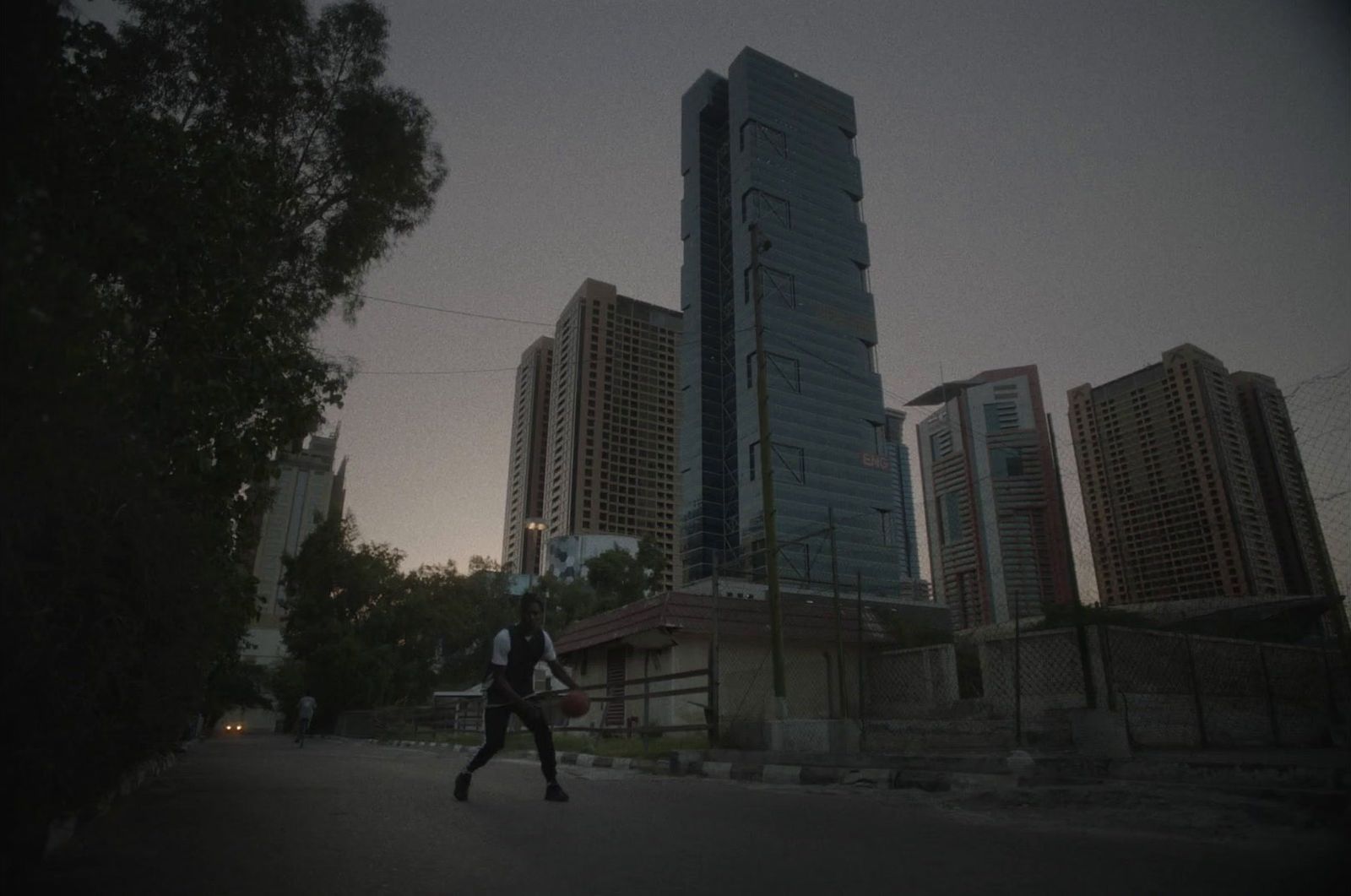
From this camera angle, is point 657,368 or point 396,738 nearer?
point 396,738

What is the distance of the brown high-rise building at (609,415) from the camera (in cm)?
12319

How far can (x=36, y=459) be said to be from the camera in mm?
2227

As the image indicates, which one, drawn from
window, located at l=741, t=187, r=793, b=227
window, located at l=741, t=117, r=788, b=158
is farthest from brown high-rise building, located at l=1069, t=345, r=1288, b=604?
window, located at l=741, t=117, r=788, b=158

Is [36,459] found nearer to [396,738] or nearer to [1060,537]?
[1060,537]

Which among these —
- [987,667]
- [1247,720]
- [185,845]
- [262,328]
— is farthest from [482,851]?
[1247,720]

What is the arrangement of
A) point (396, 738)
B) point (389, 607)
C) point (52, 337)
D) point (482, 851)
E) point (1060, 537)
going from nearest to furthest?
1. point (52, 337)
2. point (482, 851)
3. point (1060, 537)
4. point (396, 738)
5. point (389, 607)

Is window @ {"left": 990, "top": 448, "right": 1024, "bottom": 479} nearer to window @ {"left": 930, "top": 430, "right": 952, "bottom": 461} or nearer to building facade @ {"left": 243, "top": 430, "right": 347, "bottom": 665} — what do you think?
window @ {"left": 930, "top": 430, "right": 952, "bottom": 461}

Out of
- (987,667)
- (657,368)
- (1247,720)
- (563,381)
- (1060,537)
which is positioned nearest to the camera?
(1060,537)

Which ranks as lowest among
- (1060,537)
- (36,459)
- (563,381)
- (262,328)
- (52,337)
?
(36,459)

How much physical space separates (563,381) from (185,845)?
121090 mm

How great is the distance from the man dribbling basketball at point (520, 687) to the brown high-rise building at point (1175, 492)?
31.8 ft

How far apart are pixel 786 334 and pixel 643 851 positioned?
92380 mm

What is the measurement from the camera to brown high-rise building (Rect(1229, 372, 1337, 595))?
10180 mm

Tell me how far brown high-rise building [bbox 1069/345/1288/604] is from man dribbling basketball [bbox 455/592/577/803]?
9707 millimetres
